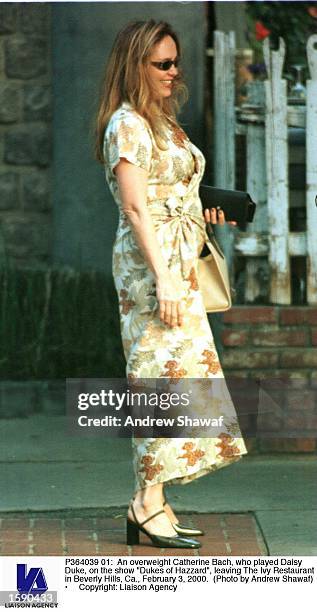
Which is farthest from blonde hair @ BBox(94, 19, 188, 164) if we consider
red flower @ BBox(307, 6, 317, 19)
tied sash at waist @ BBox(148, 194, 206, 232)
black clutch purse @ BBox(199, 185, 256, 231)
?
red flower @ BBox(307, 6, 317, 19)

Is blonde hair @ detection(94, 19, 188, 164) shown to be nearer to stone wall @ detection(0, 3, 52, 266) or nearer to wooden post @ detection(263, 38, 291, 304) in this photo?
wooden post @ detection(263, 38, 291, 304)

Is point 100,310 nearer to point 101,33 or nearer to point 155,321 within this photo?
point 101,33

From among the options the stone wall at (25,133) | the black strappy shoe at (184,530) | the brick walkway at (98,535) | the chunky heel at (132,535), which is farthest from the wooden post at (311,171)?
the stone wall at (25,133)

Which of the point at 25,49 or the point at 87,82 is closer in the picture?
the point at 87,82

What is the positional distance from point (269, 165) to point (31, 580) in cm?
240

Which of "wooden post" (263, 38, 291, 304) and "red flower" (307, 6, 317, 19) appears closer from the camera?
"wooden post" (263, 38, 291, 304)

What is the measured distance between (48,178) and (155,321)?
9.50 feet

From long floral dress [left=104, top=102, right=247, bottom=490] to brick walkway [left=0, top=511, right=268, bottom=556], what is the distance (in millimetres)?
255

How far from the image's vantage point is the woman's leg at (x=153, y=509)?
A: 15.5ft

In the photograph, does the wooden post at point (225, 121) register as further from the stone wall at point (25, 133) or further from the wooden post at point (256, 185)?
the stone wall at point (25, 133)

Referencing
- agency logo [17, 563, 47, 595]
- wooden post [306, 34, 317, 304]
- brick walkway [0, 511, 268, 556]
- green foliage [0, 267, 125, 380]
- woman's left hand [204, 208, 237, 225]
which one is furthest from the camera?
green foliage [0, 267, 125, 380]

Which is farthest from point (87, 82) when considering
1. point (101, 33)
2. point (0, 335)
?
point (0, 335)

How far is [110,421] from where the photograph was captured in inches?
215

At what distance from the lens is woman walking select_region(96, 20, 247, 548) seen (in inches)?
180
